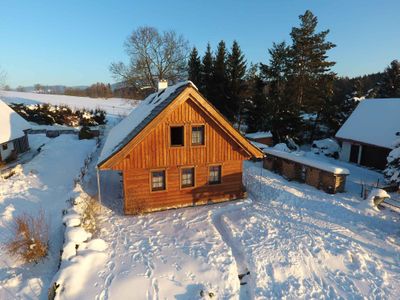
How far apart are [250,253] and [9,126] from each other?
25638 mm

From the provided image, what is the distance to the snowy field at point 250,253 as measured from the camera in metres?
8.91

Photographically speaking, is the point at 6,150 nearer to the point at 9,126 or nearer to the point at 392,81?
the point at 9,126

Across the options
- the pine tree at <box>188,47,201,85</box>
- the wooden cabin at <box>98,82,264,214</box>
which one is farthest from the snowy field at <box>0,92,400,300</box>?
the pine tree at <box>188,47,201,85</box>

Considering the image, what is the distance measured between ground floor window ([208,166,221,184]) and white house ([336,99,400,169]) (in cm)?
1559

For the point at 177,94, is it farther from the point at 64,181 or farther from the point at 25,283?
the point at 64,181

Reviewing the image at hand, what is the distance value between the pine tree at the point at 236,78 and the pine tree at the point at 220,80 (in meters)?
0.53

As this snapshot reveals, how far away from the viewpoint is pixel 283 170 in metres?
21.8

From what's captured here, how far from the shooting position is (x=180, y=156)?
47.1ft

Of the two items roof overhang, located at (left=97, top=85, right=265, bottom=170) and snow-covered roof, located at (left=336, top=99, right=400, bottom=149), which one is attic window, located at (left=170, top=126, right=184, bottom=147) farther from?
snow-covered roof, located at (left=336, top=99, right=400, bottom=149)

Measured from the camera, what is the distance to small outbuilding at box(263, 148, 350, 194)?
58.7 feet

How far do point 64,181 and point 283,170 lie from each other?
16.5 metres

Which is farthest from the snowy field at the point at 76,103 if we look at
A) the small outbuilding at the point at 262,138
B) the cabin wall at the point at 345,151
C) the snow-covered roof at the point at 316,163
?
the cabin wall at the point at 345,151

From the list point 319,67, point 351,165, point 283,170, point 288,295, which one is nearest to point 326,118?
point 319,67

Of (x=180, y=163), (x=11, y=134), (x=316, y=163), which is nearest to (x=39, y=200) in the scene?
(x=180, y=163)
